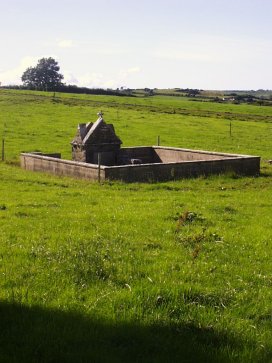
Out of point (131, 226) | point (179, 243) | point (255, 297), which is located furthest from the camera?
point (131, 226)

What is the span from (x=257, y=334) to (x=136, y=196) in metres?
12.0

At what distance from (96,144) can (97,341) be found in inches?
823

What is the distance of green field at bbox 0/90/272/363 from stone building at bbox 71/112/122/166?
660cm

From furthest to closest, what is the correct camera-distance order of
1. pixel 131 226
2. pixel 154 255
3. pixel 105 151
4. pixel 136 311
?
pixel 105 151 → pixel 131 226 → pixel 154 255 → pixel 136 311

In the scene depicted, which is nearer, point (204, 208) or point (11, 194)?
point (204, 208)

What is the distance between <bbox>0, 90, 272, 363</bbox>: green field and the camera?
6.31m

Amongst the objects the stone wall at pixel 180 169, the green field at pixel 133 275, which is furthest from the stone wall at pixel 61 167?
the green field at pixel 133 275

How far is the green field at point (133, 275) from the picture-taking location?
Result: 20.7 feet

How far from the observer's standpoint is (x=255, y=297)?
8.16m

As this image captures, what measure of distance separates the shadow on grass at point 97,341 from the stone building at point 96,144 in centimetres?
1980

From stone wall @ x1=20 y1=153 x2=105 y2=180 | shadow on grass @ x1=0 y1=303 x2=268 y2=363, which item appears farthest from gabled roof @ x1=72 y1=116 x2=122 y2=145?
shadow on grass @ x1=0 y1=303 x2=268 y2=363

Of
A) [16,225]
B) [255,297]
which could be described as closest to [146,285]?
[255,297]

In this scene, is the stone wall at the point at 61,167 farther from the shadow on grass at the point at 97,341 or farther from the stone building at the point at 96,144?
the shadow on grass at the point at 97,341

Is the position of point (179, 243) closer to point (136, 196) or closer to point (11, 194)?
point (136, 196)
